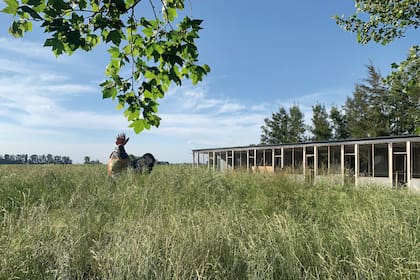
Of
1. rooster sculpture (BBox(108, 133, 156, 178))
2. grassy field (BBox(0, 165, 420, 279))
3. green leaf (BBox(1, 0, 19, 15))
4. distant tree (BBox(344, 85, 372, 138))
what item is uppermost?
distant tree (BBox(344, 85, 372, 138))

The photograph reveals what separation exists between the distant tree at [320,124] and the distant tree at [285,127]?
91.8 inches

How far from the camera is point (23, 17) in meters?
2.02

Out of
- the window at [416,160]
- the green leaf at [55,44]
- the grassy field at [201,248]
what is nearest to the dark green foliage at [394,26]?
the grassy field at [201,248]

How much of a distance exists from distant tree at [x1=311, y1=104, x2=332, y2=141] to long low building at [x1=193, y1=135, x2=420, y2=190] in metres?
7.46

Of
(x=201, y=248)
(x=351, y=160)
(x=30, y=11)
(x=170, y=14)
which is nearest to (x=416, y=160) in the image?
(x=351, y=160)

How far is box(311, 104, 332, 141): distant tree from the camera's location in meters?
27.7

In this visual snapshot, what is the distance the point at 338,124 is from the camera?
2817cm

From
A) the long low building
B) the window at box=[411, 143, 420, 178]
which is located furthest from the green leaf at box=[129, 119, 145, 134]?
the window at box=[411, 143, 420, 178]

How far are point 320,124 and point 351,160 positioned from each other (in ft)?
35.3

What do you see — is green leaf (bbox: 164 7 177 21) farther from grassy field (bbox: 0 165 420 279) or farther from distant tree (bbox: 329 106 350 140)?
distant tree (bbox: 329 106 350 140)

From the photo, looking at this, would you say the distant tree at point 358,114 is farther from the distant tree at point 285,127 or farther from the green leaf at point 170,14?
the green leaf at point 170,14

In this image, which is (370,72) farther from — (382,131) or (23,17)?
(23,17)

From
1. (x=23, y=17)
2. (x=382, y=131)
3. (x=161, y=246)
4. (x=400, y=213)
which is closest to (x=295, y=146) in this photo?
(x=382, y=131)

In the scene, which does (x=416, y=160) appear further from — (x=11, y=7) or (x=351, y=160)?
(x=11, y=7)
